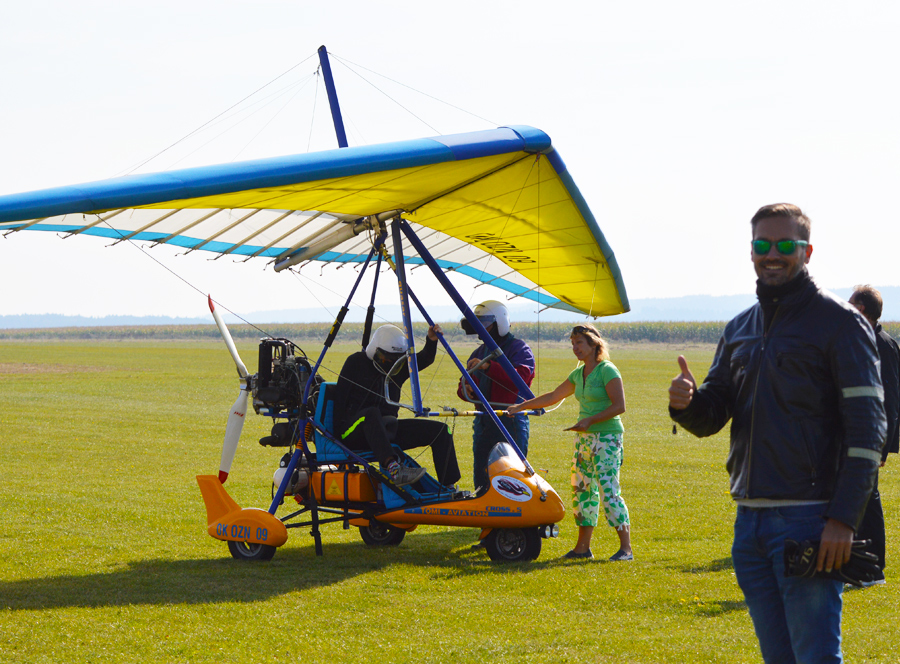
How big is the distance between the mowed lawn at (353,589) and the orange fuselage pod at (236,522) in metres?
0.20

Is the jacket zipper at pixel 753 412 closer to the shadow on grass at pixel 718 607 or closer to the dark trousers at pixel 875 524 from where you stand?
the dark trousers at pixel 875 524

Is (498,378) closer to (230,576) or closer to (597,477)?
(597,477)

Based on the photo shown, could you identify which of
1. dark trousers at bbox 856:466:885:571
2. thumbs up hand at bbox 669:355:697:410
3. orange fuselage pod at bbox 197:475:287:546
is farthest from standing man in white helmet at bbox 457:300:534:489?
thumbs up hand at bbox 669:355:697:410

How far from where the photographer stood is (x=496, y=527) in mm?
6008

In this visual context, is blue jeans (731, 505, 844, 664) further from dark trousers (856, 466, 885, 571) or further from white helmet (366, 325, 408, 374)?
white helmet (366, 325, 408, 374)

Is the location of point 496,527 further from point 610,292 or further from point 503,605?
point 610,292

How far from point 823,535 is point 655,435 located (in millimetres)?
11816

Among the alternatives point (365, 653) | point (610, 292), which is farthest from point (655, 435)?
point (365, 653)

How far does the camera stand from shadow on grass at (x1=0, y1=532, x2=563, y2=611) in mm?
5078

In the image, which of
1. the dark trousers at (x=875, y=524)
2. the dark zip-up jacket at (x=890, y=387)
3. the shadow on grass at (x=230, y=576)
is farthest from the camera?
the shadow on grass at (x=230, y=576)

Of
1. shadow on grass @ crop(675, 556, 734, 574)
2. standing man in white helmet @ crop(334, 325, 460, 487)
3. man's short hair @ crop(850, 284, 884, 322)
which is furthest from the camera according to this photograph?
standing man in white helmet @ crop(334, 325, 460, 487)

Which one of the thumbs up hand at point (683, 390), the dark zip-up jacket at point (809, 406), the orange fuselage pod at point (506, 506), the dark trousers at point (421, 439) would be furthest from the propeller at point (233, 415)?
the dark zip-up jacket at point (809, 406)

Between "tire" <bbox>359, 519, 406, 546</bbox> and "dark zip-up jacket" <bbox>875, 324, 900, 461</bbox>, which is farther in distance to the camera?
"tire" <bbox>359, 519, 406, 546</bbox>

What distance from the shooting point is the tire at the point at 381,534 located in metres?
6.80
